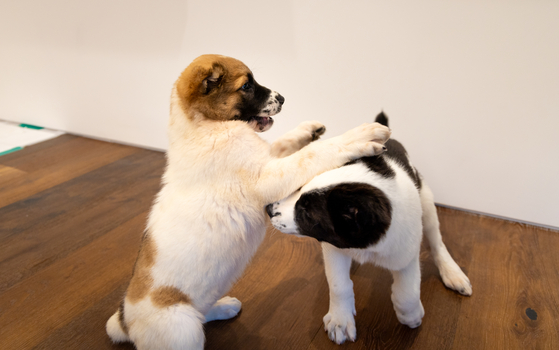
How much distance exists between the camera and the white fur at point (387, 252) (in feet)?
4.50

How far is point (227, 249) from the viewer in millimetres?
1535

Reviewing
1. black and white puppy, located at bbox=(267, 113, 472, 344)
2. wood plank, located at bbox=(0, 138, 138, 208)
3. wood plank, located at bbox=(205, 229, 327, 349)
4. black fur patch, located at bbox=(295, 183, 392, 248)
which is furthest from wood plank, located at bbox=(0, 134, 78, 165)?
black fur patch, located at bbox=(295, 183, 392, 248)

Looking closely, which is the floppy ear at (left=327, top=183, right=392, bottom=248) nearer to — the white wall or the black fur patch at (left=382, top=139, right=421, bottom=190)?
the black fur patch at (left=382, top=139, right=421, bottom=190)

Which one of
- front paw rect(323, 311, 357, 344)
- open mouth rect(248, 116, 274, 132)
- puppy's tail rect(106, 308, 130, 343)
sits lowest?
puppy's tail rect(106, 308, 130, 343)

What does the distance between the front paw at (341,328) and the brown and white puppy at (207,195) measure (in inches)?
19.4

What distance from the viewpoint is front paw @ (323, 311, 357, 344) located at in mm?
1699

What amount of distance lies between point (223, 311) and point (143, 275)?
0.50 meters

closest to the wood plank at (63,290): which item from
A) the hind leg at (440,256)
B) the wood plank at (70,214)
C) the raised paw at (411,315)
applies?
the wood plank at (70,214)

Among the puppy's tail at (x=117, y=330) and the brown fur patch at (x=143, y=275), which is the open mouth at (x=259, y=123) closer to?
the brown fur patch at (x=143, y=275)

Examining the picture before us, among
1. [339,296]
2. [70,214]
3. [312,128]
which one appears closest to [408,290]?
[339,296]

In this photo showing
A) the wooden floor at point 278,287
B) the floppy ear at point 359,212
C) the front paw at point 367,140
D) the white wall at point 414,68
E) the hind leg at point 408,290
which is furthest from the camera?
the white wall at point 414,68

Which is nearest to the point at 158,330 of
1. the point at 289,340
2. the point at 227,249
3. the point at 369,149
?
the point at 227,249

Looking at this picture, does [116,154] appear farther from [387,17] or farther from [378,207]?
[378,207]

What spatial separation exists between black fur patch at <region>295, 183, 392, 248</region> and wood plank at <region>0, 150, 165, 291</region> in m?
1.84
